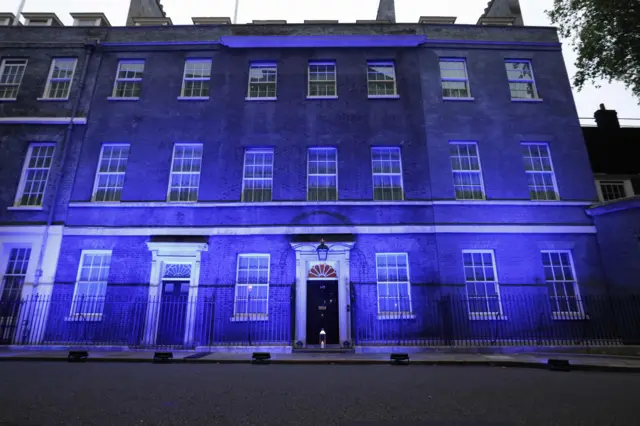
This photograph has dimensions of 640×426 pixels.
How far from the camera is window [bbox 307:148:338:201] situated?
13.9 metres

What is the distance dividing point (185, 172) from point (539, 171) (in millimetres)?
15515

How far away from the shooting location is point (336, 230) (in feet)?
43.5

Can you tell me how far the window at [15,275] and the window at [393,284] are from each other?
1413 cm

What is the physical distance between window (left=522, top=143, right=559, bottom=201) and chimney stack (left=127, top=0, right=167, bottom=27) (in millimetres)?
20662

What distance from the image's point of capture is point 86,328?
12.4 m

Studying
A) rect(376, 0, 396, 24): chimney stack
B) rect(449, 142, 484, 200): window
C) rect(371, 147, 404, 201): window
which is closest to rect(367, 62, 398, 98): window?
rect(371, 147, 404, 201): window

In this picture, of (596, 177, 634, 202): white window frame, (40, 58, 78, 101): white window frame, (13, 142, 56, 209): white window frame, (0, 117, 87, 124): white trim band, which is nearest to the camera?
(13, 142, 56, 209): white window frame

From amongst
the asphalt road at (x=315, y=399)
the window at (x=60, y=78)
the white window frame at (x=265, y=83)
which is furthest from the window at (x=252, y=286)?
the window at (x=60, y=78)

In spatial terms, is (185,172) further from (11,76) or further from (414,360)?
(414,360)

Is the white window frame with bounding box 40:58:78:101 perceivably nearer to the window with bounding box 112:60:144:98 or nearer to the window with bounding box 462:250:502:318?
the window with bounding box 112:60:144:98

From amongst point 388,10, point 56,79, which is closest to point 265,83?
point 388,10

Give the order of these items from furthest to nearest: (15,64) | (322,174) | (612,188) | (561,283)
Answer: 1. (612,188)
2. (15,64)
3. (322,174)
4. (561,283)

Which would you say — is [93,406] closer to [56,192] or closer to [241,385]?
[241,385]

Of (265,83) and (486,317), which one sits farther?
(265,83)
